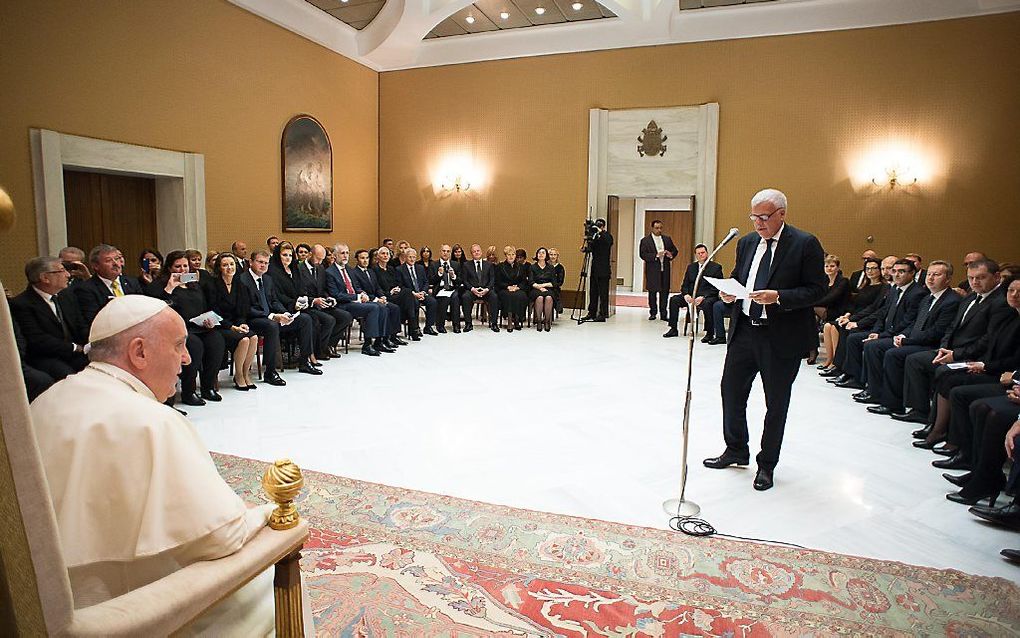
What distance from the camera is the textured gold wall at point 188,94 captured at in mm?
7633

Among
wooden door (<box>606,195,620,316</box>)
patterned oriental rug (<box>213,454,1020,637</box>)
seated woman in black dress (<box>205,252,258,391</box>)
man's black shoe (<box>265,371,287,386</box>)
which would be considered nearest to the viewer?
patterned oriental rug (<box>213,454,1020,637</box>)

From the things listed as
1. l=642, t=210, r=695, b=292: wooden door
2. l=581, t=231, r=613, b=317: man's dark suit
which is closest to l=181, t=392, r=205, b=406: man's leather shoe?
l=581, t=231, r=613, b=317: man's dark suit

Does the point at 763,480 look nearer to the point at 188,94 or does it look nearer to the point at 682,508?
the point at 682,508

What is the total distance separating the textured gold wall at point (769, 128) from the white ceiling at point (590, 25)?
0.67 feet

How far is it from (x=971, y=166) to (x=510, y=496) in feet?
36.3

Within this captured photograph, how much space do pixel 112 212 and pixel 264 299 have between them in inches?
159

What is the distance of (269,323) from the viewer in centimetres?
709

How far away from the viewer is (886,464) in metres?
4.67

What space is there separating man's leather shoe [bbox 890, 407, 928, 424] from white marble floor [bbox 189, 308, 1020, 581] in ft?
0.49

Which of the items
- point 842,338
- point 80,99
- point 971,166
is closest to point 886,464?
point 842,338

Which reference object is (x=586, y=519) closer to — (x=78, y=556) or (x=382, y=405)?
(x=78, y=556)

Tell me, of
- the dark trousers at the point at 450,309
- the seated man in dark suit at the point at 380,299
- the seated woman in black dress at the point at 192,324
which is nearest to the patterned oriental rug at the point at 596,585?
the seated woman in black dress at the point at 192,324

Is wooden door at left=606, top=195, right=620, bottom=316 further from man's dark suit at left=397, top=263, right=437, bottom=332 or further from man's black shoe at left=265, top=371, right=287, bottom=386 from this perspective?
man's black shoe at left=265, top=371, right=287, bottom=386

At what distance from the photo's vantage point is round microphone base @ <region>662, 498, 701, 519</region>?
146 inches
